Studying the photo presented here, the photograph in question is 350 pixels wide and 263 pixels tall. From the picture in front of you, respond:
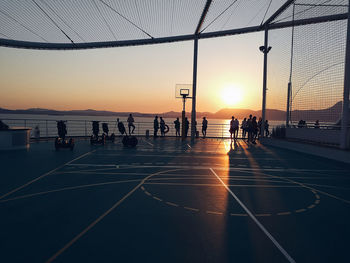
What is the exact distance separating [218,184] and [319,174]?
4.06m

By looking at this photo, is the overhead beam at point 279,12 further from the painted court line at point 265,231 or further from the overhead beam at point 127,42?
the painted court line at point 265,231

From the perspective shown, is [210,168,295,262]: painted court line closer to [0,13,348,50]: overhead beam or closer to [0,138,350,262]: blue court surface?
[0,138,350,262]: blue court surface

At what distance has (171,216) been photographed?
14.7ft

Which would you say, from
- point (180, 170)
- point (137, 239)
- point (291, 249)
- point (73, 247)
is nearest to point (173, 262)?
point (137, 239)

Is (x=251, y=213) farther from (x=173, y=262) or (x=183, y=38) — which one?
(x=183, y=38)

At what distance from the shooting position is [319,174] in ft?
28.2

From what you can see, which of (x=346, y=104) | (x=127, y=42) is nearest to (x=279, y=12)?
(x=346, y=104)

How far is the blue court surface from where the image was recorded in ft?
10.8

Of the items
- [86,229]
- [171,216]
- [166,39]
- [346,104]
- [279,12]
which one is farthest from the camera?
[166,39]

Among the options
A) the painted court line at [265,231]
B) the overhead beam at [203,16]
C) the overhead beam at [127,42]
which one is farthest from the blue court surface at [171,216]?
the overhead beam at [127,42]

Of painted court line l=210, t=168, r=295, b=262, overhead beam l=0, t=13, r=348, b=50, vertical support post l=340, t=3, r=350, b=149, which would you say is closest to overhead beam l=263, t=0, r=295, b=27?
overhead beam l=0, t=13, r=348, b=50

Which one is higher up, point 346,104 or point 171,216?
point 346,104

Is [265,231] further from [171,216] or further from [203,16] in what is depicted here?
[203,16]

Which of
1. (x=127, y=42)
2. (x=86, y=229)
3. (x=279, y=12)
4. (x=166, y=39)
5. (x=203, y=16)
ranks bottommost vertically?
(x=86, y=229)
